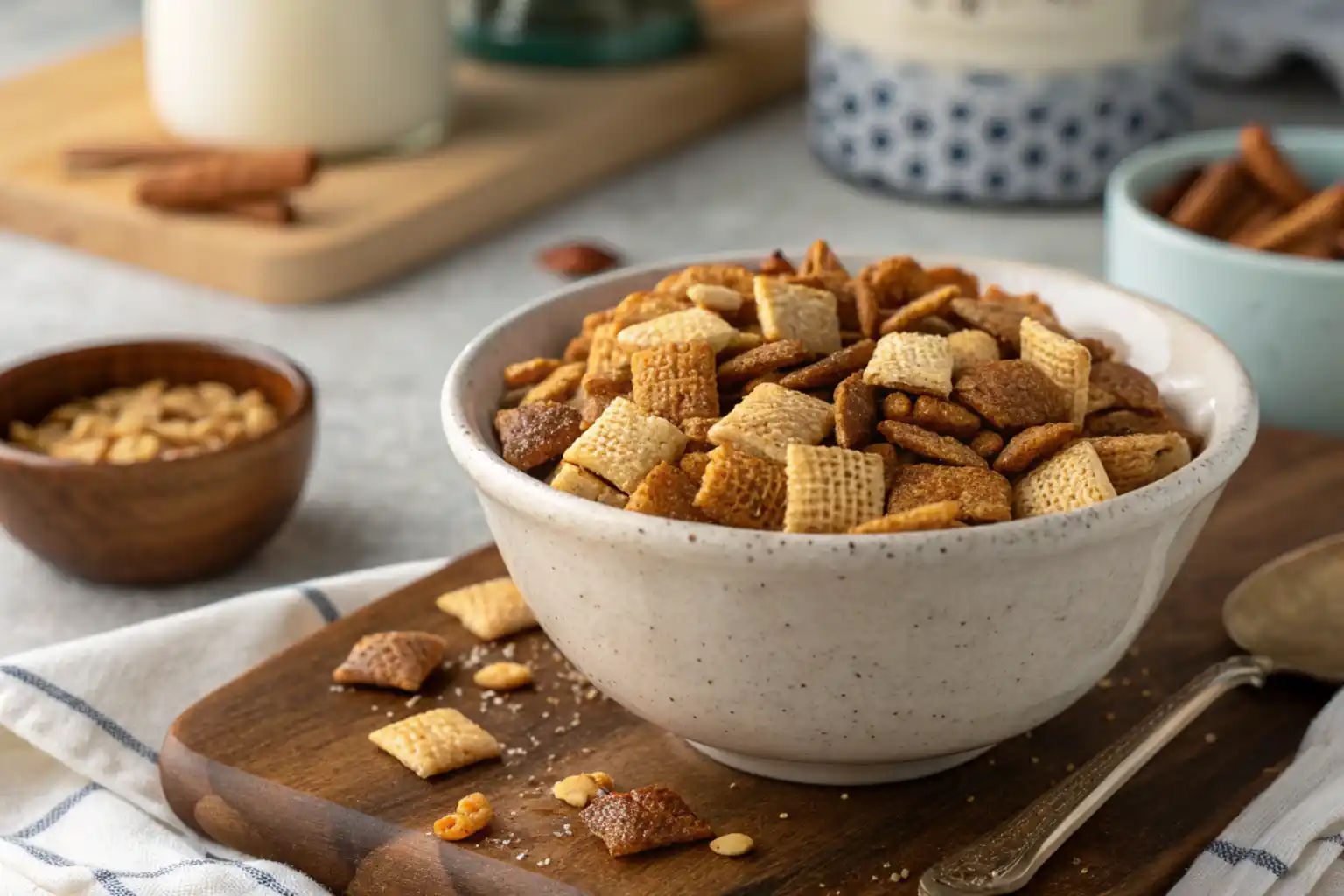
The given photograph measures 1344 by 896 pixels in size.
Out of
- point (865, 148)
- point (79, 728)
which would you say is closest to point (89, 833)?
point (79, 728)

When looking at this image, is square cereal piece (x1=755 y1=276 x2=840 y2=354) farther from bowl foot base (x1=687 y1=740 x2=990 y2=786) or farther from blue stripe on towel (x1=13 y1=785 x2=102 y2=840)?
blue stripe on towel (x1=13 y1=785 x2=102 y2=840)

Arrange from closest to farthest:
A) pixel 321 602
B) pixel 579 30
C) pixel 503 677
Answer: pixel 503 677, pixel 321 602, pixel 579 30

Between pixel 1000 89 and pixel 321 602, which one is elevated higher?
pixel 1000 89

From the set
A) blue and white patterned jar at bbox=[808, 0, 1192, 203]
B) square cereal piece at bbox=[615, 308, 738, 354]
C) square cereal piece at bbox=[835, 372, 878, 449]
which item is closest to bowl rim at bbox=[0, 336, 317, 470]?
square cereal piece at bbox=[615, 308, 738, 354]

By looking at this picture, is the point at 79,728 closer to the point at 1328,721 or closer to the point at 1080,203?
the point at 1328,721

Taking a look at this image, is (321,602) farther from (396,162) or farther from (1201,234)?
(396,162)

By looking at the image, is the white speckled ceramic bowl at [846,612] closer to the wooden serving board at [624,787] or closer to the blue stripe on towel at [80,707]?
the wooden serving board at [624,787]

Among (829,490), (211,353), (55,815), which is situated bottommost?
(55,815)

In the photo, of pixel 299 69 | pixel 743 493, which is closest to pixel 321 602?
pixel 743 493
